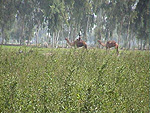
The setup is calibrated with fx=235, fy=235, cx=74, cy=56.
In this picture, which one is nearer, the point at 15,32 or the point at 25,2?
the point at 25,2

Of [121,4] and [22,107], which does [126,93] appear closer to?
[22,107]

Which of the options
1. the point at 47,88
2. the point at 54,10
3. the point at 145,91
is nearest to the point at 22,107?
the point at 47,88

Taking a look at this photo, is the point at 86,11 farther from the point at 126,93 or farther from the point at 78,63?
the point at 126,93

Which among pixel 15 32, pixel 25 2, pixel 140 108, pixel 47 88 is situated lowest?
pixel 140 108

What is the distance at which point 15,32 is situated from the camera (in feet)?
210

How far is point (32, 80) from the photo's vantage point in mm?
7824

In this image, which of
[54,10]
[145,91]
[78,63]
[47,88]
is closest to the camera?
[47,88]

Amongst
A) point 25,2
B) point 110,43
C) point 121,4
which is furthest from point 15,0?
point 110,43

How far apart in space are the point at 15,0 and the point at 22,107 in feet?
124

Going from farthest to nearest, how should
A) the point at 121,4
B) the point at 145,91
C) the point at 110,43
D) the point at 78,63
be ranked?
the point at 121,4 < the point at 110,43 < the point at 78,63 < the point at 145,91

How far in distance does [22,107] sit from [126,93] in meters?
3.28

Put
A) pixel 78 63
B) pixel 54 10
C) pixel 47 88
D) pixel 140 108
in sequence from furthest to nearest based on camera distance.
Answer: pixel 54 10 → pixel 78 63 → pixel 47 88 → pixel 140 108

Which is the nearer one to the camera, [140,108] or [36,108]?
[36,108]

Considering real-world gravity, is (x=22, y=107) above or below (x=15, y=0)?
below
